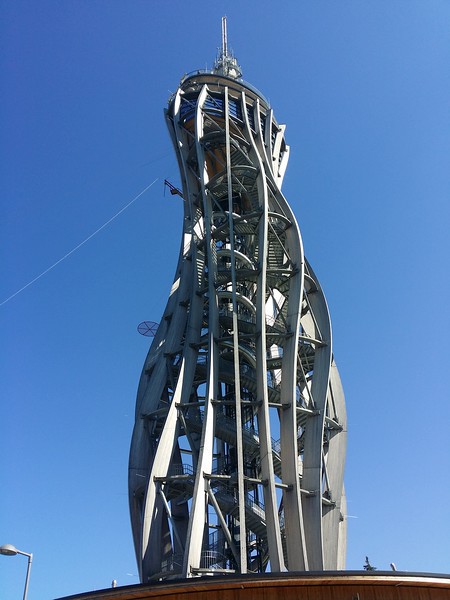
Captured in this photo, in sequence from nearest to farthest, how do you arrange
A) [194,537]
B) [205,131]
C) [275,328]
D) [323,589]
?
[323,589] → [194,537] → [275,328] → [205,131]

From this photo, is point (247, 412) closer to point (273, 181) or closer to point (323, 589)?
point (273, 181)

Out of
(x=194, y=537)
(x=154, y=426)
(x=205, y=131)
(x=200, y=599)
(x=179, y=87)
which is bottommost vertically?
(x=200, y=599)

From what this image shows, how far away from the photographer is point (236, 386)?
894 inches

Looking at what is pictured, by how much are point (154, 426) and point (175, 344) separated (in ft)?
12.9

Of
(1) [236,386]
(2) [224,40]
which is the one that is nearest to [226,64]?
(2) [224,40]

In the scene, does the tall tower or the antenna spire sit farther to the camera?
the antenna spire

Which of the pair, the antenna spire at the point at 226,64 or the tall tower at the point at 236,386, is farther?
the antenna spire at the point at 226,64

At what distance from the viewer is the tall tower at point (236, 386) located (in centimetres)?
2330

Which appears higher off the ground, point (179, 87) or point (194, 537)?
point (179, 87)

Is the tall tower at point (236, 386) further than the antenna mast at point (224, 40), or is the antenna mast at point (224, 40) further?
the antenna mast at point (224, 40)

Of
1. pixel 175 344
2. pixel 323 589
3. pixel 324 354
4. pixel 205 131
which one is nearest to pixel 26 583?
pixel 323 589

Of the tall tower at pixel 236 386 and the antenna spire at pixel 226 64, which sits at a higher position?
the antenna spire at pixel 226 64

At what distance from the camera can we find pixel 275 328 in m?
29.4

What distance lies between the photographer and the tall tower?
76.4 feet
